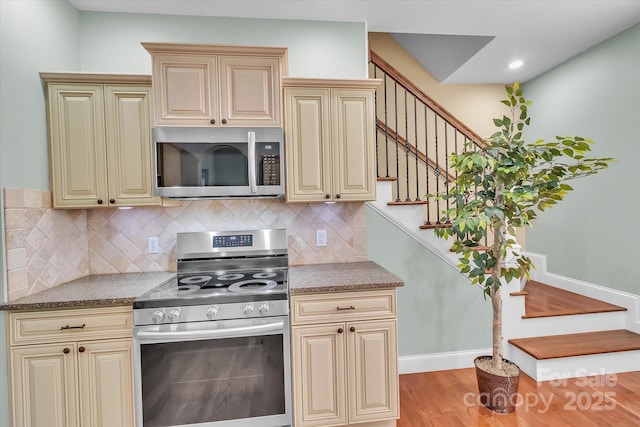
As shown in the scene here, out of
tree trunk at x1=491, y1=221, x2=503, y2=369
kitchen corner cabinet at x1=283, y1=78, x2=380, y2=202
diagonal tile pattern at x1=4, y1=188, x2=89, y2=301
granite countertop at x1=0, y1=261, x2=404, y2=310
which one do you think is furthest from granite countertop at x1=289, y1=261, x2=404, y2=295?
diagonal tile pattern at x1=4, y1=188, x2=89, y2=301

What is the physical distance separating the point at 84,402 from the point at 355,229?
1.99 meters

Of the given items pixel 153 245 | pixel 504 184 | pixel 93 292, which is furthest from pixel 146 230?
pixel 504 184

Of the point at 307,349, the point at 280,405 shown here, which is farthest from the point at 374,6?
the point at 280,405

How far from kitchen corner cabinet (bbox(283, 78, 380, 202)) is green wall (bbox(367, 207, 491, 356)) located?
0.48m

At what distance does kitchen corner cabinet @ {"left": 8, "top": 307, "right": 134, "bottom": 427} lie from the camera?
169cm

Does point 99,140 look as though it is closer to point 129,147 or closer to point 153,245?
point 129,147

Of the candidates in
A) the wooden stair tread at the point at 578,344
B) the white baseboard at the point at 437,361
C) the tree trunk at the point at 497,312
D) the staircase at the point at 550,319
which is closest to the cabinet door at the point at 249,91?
the staircase at the point at 550,319

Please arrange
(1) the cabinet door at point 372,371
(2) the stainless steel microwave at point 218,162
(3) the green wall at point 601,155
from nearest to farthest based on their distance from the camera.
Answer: (1) the cabinet door at point 372,371 → (2) the stainless steel microwave at point 218,162 → (3) the green wall at point 601,155

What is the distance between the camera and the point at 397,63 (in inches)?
156

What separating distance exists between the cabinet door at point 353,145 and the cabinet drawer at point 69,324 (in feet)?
4.89

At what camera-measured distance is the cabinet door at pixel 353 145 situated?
226cm

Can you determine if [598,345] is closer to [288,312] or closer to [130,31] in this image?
[288,312]

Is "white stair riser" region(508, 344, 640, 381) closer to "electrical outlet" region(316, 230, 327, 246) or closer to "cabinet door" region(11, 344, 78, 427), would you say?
"electrical outlet" region(316, 230, 327, 246)

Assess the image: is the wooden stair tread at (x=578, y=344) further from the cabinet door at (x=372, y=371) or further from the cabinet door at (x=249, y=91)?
the cabinet door at (x=249, y=91)
